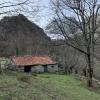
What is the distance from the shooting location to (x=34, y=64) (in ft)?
138

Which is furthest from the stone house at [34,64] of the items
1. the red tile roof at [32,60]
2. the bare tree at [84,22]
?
the bare tree at [84,22]

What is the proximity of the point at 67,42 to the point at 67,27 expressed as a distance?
1.50 m

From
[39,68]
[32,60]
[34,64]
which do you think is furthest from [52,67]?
[32,60]

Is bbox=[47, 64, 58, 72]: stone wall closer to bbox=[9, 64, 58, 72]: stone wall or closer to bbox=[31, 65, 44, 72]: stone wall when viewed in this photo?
bbox=[9, 64, 58, 72]: stone wall

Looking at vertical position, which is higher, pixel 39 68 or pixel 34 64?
pixel 34 64

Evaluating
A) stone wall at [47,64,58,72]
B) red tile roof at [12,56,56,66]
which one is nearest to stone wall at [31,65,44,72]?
red tile roof at [12,56,56,66]

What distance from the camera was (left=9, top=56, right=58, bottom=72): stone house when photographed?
40.9 meters

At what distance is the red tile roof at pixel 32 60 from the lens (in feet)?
138

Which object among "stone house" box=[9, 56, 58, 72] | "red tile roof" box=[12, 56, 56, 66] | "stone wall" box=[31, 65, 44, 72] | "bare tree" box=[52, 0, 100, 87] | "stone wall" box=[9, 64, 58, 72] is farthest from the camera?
"red tile roof" box=[12, 56, 56, 66]

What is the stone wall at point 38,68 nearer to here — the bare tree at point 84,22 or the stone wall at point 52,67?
the stone wall at point 52,67

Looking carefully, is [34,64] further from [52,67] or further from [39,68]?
[52,67]

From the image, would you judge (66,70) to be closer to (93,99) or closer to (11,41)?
(11,41)

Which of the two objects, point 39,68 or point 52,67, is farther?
point 52,67

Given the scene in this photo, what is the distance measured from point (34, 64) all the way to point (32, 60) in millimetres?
1551
